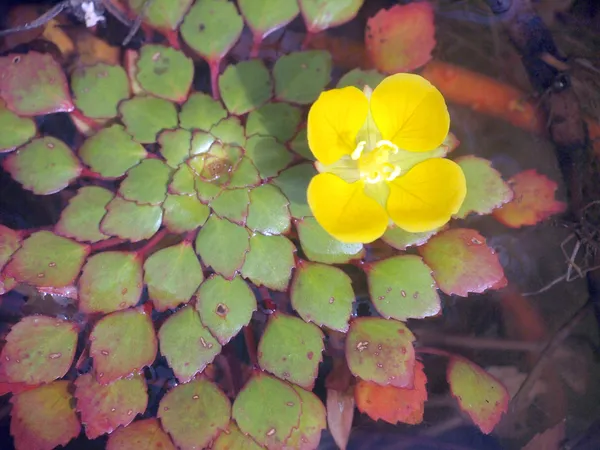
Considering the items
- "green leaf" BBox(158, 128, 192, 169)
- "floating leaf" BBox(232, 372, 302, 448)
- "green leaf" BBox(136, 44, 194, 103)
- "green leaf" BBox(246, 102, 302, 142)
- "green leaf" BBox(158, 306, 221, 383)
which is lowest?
"floating leaf" BBox(232, 372, 302, 448)

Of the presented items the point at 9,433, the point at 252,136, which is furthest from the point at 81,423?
the point at 252,136

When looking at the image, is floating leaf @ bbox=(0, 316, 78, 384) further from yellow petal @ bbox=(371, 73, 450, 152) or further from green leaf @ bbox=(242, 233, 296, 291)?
yellow petal @ bbox=(371, 73, 450, 152)

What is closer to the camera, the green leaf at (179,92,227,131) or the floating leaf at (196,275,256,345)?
the floating leaf at (196,275,256,345)

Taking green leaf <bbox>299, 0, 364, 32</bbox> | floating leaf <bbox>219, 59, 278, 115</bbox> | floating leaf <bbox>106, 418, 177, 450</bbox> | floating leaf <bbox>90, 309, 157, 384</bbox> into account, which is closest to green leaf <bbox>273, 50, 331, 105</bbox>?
floating leaf <bbox>219, 59, 278, 115</bbox>

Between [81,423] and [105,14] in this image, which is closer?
[81,423]

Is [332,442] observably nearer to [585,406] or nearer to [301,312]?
[301,312]

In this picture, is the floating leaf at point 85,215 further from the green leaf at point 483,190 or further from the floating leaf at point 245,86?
the green leaf at point 483,190

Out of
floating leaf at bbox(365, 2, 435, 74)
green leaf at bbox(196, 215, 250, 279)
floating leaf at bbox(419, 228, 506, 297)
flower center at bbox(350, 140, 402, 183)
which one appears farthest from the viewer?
floating leaf at bbox(365, 2, 435, 74)

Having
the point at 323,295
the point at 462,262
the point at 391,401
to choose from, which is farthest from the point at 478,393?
the point at 323,295
